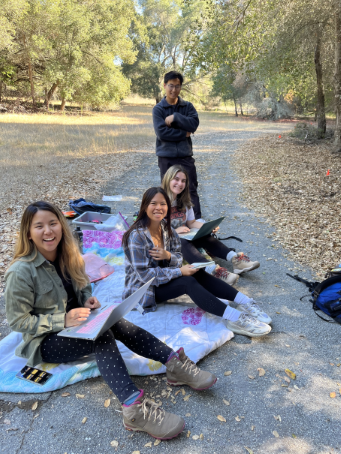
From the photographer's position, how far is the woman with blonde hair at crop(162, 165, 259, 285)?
12.1 feet

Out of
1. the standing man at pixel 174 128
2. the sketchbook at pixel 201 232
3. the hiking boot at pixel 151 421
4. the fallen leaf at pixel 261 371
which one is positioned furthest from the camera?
the standing man at pixel 174 128

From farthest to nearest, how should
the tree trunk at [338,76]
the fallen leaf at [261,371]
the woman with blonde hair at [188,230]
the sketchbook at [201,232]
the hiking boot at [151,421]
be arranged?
the tree trunk at [338,76]
the woman with blonde hair at [188,230]
the sketchbook at [201,232]
the fallen leaf at [261,371]
the hiking boot at [151,421]

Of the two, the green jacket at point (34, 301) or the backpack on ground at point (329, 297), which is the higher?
the green jacket at point (34, 301)

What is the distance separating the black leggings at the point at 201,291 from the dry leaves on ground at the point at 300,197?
1626 millimetres

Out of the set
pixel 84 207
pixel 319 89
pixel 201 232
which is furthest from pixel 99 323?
pixel 319 89

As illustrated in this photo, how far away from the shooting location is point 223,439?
6.53ft

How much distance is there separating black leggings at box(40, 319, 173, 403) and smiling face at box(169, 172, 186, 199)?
6.21 feet

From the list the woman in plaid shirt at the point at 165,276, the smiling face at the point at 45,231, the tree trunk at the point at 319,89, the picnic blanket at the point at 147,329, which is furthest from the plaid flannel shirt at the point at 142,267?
the tree trunk at the point at 319,89

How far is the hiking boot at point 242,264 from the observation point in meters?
3.90

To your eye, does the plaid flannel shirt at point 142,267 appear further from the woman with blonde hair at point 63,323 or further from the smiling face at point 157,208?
the woman with blonde hair at point 63,323

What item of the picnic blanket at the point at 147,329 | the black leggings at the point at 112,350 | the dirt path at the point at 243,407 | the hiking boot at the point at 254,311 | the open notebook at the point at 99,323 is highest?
the open notebook at the point at 99,323

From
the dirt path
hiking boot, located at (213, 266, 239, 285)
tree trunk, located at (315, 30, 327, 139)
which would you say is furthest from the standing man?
tree trunk, located at (315, 30, 327, 139)

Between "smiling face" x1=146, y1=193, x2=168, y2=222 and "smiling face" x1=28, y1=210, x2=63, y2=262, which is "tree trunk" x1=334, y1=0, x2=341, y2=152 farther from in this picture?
"smiling face" x1=28, y1=210, x2=63, y2=262

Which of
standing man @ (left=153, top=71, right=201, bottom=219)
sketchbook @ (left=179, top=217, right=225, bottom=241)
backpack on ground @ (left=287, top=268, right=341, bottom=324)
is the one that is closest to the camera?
backpack on ground @ (left=287, top=268, right=341, bottom=324)
